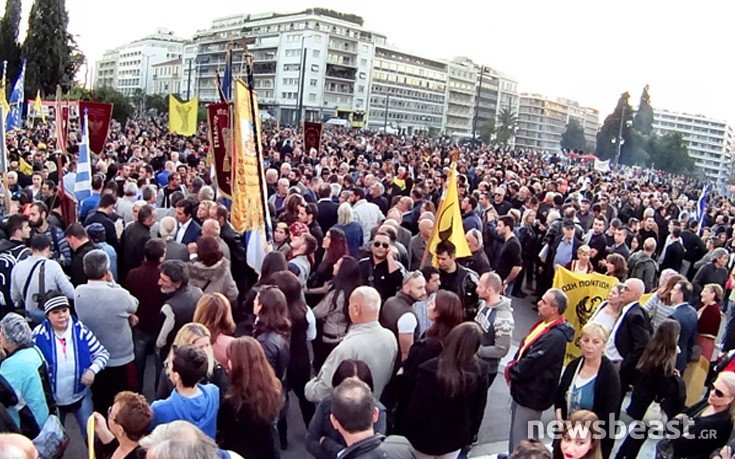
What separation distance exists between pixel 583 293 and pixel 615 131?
9362 cm

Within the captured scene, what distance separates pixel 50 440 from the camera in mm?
3816

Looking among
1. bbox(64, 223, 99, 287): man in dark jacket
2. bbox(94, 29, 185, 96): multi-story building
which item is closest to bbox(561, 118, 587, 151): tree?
bbox(94, 29, 185, 96): multi-story building

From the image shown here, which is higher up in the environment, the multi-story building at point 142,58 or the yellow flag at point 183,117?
the multi-story building at point 142,58

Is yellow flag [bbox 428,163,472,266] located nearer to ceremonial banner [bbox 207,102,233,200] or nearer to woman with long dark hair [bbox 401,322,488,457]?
ceremonial banner [bbox 207,102,233,200]

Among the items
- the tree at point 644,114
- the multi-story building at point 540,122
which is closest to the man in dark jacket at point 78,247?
the tree at point 644,114

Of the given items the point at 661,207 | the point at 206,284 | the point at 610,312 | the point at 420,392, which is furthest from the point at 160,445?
the point at 661,207

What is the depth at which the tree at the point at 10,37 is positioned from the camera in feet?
165

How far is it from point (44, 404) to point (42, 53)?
53638 millimetres

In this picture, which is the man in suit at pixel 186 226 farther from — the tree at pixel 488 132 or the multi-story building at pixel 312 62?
the tree at pixel 488 132

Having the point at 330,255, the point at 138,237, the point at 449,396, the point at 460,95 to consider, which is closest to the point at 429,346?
the point at 449,396

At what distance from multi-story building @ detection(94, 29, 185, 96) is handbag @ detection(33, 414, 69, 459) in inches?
5540

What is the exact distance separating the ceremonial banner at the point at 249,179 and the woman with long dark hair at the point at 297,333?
1.28 meters

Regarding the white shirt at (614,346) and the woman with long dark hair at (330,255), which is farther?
the woman with long dark hair at (330,255)

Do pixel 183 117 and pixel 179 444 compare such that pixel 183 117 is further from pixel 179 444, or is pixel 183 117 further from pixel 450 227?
pixel 179 444
